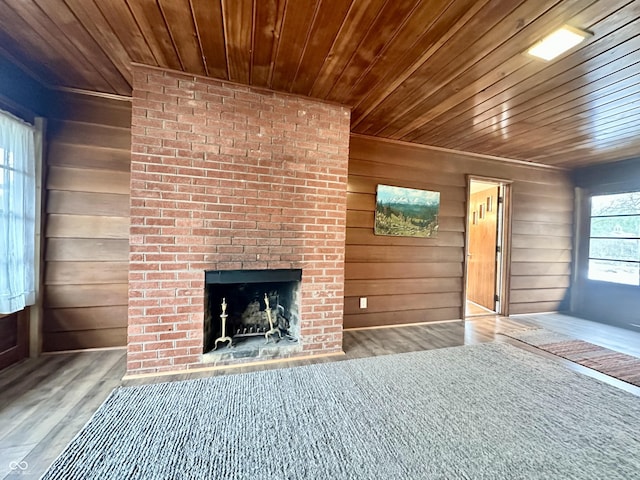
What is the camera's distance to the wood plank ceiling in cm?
139

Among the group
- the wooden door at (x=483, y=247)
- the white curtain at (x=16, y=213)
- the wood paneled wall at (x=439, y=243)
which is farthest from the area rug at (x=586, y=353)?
the white curtain at (x=16, y=213)

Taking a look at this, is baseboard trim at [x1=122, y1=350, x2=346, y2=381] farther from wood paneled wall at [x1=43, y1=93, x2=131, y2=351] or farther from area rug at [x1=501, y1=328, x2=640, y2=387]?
area rug at [x1=501, y1=328, x2=640, y2=387]

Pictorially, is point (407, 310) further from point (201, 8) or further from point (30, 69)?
point (30, 69)

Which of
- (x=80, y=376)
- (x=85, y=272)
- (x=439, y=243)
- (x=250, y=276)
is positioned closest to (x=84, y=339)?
(x=80, y=376)

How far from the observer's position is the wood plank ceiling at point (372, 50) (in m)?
1.39

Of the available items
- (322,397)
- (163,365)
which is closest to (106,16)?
(163,365)

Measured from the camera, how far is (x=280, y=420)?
1548 millimetres

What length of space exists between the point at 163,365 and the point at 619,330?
5522 mm

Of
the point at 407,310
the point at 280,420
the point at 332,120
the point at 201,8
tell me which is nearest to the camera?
the point at 201,8

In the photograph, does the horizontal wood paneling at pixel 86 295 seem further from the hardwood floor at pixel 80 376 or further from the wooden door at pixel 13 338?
the hardwood floor at pixel 80 376

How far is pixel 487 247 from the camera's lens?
4.27 metres

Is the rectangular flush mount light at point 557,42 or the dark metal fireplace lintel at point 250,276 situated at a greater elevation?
the rectangular flush mount light at point 557,42

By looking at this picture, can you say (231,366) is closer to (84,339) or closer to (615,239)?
(84,339)

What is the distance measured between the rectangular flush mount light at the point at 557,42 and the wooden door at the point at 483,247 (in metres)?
2.82
